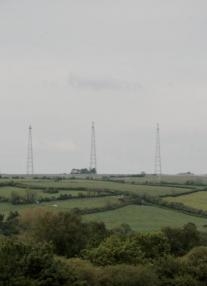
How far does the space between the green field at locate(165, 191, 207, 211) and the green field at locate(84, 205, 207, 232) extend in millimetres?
7408

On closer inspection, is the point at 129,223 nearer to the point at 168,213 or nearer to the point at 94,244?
the point at 168,213

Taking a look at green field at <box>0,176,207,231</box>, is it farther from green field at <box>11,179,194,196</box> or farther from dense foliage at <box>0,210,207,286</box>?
dense foliage at <box>0,210,207,286</box>

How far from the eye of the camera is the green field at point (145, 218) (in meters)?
134

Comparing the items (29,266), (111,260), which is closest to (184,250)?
(111,260)

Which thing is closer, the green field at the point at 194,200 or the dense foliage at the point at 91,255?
the dense foliage at the point at 91,255

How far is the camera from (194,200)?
526 feet

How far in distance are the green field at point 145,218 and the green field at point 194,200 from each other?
7408mm

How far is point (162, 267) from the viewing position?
83.8 meters

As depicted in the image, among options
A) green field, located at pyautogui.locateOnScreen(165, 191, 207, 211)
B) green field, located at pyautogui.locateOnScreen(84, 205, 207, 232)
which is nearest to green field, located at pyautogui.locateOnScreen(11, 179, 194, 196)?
green field, located at pyautogui.locateOnScreen(165, 191, 207, 211)

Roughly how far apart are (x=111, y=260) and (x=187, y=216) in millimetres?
59917

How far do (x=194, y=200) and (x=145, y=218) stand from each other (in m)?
25.2

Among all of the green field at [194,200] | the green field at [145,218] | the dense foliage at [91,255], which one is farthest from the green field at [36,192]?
the dense foliage at [91,255]

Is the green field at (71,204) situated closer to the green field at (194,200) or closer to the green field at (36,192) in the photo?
the green field at (36,192)

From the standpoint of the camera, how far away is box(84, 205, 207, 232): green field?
134m
